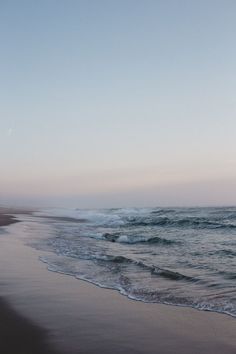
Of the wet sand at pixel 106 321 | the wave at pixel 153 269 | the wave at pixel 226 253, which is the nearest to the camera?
the wet sand at pixel 106 321

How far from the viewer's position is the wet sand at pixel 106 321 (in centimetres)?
480

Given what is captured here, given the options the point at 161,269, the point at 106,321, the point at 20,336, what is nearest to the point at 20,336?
the point at 20,336

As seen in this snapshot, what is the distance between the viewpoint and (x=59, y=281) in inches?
332

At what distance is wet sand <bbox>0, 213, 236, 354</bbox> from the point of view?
4797 mm

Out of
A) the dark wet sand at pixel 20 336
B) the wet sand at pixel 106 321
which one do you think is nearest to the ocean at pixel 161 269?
the wet sand at pixel 106 321

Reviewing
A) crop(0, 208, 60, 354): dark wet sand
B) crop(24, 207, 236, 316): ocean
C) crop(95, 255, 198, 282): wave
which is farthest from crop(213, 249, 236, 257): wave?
crop(0, 208, 60, 354): dark wet sand

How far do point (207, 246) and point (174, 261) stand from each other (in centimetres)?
407

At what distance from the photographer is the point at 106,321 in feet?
18.9

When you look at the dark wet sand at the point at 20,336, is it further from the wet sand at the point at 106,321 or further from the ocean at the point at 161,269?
the ocean at the point at 161,269

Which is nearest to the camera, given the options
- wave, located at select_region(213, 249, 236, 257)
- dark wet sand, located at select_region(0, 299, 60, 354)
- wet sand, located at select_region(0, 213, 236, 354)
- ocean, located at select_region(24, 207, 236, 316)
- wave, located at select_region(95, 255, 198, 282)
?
dark wet sand, located at select_region(0, 299, 60, 354)

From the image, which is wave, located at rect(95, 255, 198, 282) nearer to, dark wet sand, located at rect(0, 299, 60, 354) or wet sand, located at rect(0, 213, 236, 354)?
wet sand, located at rect(0, 213, 236, 354)

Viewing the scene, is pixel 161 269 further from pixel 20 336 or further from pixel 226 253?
pixel 20 336

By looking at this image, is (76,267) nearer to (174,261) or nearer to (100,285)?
(100,285)

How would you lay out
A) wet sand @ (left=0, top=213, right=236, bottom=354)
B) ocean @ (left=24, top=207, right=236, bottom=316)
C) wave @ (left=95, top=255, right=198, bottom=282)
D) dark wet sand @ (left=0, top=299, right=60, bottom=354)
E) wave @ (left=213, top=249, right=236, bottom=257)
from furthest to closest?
wave @ (left=213, top=249, right=236, bottom=257)
wave @ (left=95, top=255, right=198, bottom=282)
ocean @ (left=24, top=207, right=236, bottom=316)
wet sand @ (left=0, top=213, right=236, bottom=354)
dark wet sand @ (left=0, top=299, right=60, bottom=354)
